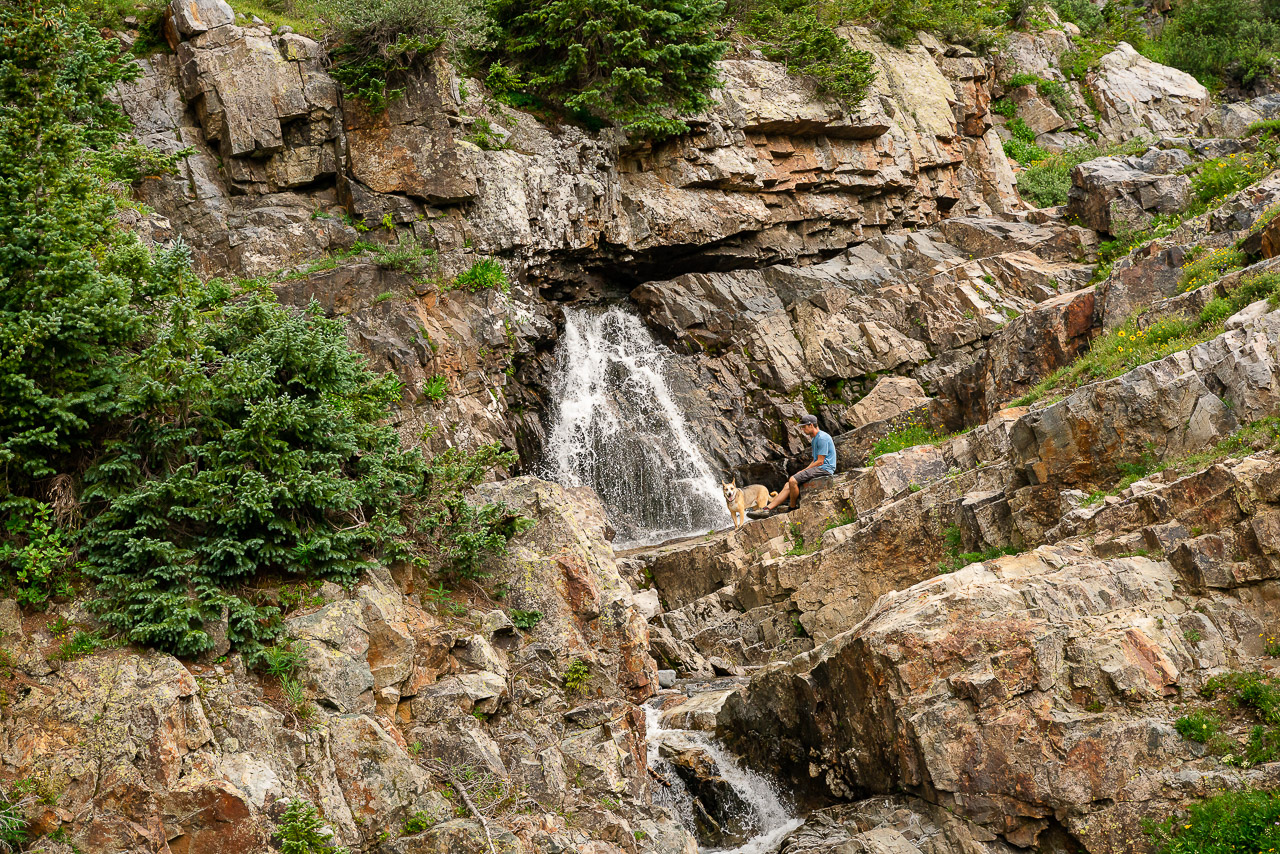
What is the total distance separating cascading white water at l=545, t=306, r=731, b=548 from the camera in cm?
2338

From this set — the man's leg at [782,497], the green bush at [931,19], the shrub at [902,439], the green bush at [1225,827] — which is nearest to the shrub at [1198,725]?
the green bush at [1225,827]

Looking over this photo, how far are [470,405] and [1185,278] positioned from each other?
619 inches

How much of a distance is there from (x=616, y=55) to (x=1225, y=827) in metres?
24.1

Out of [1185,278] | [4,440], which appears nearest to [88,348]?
[4,440]

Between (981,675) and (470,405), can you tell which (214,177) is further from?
(981,675)

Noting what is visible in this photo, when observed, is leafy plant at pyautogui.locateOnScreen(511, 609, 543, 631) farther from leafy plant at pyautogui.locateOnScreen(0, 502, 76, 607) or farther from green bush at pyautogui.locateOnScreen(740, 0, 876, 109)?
green bush at pyautogui.locateOnScreen(740, 0, 876, 109)

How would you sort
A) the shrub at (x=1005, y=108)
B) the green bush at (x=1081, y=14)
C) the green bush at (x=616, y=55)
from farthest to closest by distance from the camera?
the green bush at (x=1081, y=14) < the shrub at (x=1005, y=108) < the green bush at (x=616, y=55)

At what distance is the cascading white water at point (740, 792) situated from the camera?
11.6 meters

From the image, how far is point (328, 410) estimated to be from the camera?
9.91 metres

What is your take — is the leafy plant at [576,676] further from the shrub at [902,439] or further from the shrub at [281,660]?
the shrub at [902,439]

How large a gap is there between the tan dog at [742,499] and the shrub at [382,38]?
13879mm

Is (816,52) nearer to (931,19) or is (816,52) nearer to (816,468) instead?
(931,19)

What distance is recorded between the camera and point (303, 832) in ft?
24.5

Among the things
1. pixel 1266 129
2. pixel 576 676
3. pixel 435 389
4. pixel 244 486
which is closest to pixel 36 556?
pixel 244 486
